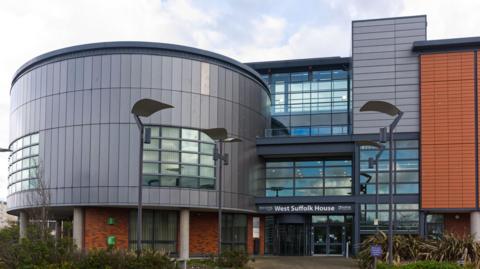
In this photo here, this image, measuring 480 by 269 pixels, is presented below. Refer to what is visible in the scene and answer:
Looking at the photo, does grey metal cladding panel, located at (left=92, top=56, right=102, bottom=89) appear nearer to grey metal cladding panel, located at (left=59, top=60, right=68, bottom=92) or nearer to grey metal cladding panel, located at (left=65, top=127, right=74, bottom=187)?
grey metal cladding panel, located at (left=59, top=60, right=68, bottom=92)

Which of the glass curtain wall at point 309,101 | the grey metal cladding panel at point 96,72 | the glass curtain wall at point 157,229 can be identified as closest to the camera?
the grey metal cladding panel at point 96,72

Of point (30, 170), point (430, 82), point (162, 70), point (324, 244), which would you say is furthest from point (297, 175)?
point (30, 170)

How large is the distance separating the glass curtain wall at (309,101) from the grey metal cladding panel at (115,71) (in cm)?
1381

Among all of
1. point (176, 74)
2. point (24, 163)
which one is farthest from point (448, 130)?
point (24, 163)

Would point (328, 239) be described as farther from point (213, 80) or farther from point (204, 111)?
point (213, 80)

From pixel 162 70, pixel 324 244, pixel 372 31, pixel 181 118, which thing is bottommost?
pixel 324 244

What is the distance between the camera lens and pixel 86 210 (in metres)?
30.5

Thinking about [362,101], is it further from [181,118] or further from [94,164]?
[94,164]

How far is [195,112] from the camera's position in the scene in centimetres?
3114

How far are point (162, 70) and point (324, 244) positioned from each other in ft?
51.0

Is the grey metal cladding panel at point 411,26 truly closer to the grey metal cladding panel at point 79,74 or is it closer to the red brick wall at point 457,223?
the red brick wall at point 457,223

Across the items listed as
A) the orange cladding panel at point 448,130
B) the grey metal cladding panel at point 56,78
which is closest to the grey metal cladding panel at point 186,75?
the grey metal cladding panel at point 56,78

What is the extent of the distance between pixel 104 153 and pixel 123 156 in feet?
3.11

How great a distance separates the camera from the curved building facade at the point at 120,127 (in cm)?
2944
